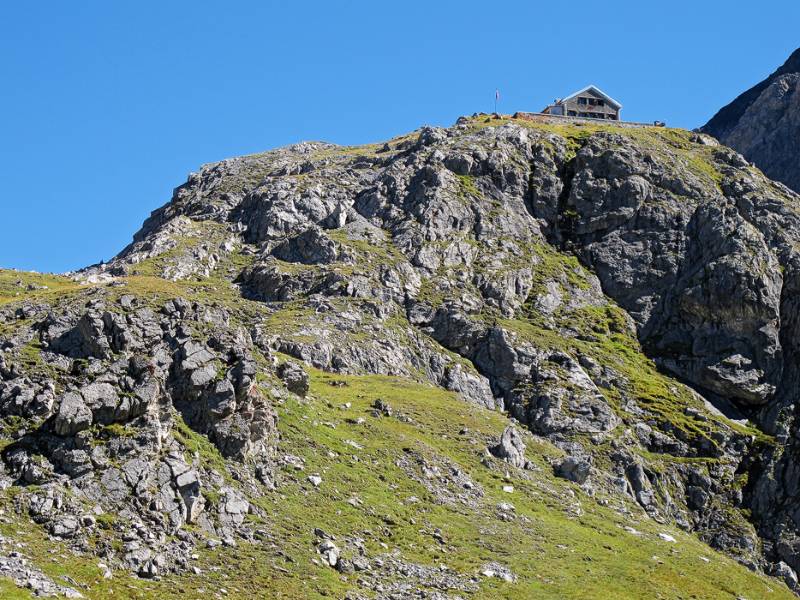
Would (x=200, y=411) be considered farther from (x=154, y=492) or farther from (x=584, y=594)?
(x=584, y=594)

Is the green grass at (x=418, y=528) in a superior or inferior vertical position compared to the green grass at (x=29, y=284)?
inferior

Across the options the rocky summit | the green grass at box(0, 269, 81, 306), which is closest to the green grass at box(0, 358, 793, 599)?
the rocky summit

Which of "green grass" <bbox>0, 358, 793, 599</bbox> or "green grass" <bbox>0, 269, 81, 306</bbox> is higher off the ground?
"green grass" <bbox>0, 269, 81, 306</bbox>

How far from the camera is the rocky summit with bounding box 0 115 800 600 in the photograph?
60.3 metres

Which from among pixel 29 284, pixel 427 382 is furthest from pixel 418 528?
pixel 29 284

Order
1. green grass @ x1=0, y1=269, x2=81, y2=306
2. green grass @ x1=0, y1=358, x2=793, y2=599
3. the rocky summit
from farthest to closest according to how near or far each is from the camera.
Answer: green grass @ x1=0, y1=269, x2=81, y2=306 < the rocky summit < green grass @ x1=0, y1=358, x2=793, y2=599

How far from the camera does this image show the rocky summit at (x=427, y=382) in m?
60.3

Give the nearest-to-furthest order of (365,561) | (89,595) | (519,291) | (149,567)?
(89,595)
(149,567)
(365,561)
(519,291)

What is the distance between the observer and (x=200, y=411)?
2778 inches

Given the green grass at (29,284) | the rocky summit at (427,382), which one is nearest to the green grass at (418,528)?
the rocky summit at (427,382)

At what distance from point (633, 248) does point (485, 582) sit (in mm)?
86079

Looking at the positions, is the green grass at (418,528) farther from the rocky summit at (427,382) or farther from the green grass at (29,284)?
the green grass at (29,284)

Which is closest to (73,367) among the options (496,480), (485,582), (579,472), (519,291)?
(485,582)

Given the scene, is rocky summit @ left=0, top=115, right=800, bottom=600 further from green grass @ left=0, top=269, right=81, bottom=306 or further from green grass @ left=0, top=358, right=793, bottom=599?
green grass @ left=0, top=269, right=81, bottom=306
